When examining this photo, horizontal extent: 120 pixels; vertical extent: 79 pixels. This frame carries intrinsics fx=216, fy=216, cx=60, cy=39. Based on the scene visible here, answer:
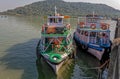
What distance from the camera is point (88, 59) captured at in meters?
26.4

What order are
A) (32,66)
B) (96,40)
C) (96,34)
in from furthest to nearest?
(96,34) → (96,40) → (32,66)

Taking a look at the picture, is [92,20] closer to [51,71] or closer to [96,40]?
[96,40]

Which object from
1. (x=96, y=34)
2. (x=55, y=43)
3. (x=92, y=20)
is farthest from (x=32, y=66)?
(x=92, y=20)

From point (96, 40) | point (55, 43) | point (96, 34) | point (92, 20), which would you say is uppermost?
point (92, 20)

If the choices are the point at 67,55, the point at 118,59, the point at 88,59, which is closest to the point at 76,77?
the point at 67,55

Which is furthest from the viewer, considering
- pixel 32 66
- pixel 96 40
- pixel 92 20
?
pixel 92 20

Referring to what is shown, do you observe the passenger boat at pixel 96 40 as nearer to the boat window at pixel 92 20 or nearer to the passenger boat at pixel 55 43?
the boat window at pixel 92 20

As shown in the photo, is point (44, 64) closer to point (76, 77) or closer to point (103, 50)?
point (76, 77)

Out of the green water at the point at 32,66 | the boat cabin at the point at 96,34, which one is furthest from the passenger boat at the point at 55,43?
the boat cabin at the point at 96,34

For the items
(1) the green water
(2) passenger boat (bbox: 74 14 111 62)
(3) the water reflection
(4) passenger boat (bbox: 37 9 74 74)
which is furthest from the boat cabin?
(3) the water reflection

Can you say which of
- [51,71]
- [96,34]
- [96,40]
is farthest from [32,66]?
[96,34]

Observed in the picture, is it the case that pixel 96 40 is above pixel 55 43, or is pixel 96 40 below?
below

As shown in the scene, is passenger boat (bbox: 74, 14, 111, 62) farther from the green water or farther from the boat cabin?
the green water

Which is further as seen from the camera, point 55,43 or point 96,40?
point 96,40
